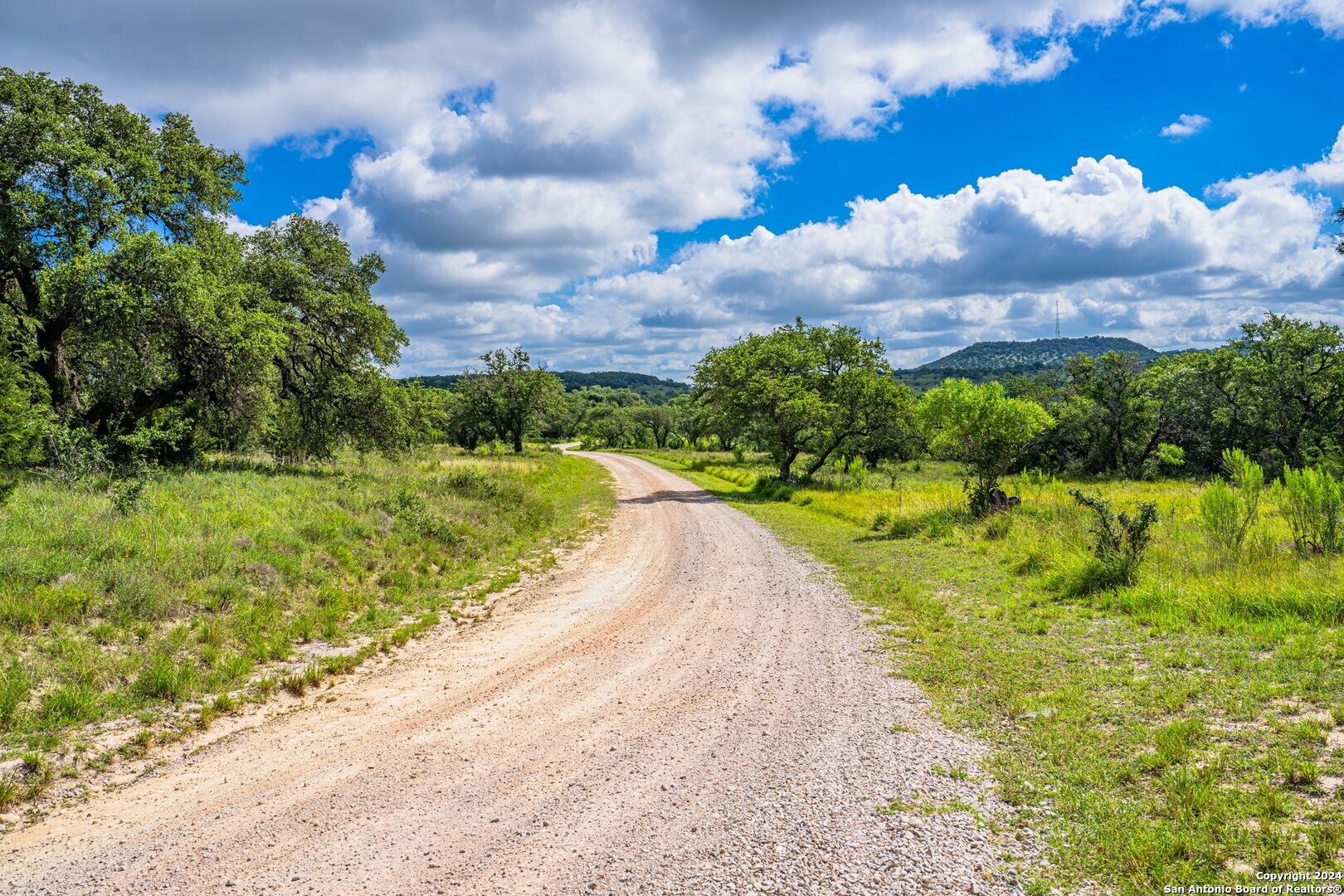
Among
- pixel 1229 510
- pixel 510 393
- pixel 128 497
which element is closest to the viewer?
pixel 128 497

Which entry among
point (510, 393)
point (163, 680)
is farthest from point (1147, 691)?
point (510, 393)

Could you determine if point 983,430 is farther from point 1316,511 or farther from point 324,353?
point 324,353

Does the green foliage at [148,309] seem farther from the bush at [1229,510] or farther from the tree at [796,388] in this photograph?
the bush at [1229,510]

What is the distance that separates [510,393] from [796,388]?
30.7m

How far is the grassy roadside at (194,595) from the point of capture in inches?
242

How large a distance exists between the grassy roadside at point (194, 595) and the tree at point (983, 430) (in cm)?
1339

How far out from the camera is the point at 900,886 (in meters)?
3.78

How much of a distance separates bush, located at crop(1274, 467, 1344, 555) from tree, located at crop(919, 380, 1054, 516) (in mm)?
7347

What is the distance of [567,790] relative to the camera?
4980 millimetres

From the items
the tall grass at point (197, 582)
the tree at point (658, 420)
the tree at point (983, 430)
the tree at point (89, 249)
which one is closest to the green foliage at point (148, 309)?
the tree at point (89, 249)

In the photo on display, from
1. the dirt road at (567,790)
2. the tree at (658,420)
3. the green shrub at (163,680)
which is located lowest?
the dirt road at (567,790)

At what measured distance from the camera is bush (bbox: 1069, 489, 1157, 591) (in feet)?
33.7

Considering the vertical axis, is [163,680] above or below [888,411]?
below

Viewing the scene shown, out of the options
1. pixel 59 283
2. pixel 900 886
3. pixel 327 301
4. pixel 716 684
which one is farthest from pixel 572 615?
pixel 327 301
